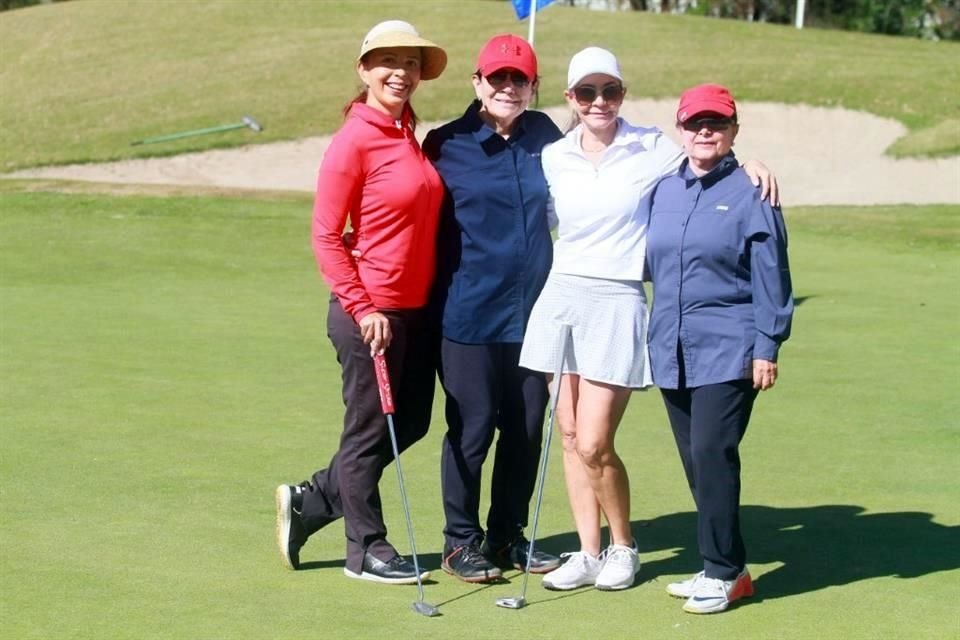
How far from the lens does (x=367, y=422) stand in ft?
19.2

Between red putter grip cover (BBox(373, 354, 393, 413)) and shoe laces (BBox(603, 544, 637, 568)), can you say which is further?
shoe laces (BBox(603, 544, 637, 568))

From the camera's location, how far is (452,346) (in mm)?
5836

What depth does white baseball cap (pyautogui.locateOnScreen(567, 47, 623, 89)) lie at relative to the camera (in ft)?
18.3

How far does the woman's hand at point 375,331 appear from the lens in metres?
5.56

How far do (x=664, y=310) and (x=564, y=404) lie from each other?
1.82 ft

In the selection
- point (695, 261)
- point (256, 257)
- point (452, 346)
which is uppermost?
point (695, 261)

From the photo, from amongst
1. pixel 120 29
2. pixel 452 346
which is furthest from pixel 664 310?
pixel 120 29

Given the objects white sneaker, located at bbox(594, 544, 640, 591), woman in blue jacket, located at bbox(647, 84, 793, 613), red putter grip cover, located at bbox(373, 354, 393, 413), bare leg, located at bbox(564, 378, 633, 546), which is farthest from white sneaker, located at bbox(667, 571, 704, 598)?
red putter grip cover, located at bbox(373, 354, 393, 413)

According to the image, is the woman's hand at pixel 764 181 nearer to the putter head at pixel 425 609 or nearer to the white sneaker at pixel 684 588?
the white sneaker at pixel 684 588

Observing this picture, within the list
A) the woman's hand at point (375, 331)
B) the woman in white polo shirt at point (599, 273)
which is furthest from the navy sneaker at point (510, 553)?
the woman's hand at point (375, 331)

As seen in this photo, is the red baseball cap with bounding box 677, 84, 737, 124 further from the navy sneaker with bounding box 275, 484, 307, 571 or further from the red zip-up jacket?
the navy sneaker with bounding box 275, 484, 307, 571

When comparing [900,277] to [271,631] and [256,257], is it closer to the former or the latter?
[256,257]

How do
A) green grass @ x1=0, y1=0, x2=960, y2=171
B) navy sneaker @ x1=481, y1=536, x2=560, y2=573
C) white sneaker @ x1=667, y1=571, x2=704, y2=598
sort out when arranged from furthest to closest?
green grass @ x1=0, y1=0, x2=960, y2=171 → navy sneaker @ x1=481, y1=536, x2=560, y2=573 → white sneaker @ x1=667, y1=571, x2=704, y2=598

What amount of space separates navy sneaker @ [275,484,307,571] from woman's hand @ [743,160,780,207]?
2.02 m
